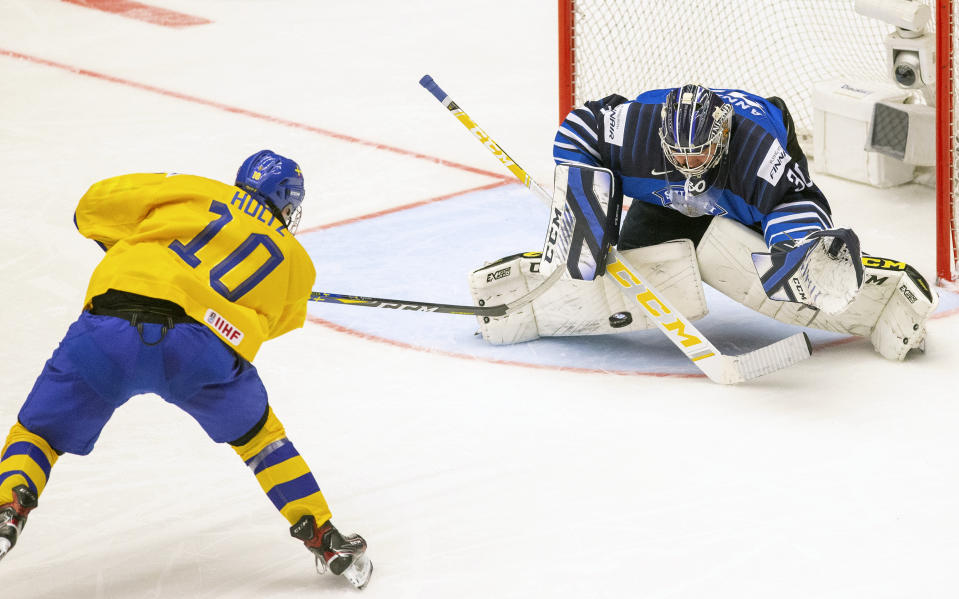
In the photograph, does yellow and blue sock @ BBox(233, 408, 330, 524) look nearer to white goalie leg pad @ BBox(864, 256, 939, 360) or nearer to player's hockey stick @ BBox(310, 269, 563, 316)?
player's hockey stick @ BBox(310, 269, 563, 316)

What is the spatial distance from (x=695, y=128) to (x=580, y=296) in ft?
2.33

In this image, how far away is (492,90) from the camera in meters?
7.38

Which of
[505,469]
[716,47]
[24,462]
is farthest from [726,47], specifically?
[24,462]

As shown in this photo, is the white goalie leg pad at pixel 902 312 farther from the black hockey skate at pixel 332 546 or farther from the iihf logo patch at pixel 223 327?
the iihf logo patch at pixel 223 327

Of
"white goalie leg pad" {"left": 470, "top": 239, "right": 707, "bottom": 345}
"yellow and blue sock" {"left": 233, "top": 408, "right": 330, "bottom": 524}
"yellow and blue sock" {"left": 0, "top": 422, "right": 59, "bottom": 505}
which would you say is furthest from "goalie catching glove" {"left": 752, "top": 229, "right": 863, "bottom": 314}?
"yellow and blue sock" {"left": 0, "top": 422, "right": 59, "bottom": 505}

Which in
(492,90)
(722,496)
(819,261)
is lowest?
(492,90)

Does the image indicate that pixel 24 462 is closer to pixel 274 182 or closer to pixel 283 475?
pixel 283 475

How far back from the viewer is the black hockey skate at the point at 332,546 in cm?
278

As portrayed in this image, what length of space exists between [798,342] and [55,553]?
6.87 ft

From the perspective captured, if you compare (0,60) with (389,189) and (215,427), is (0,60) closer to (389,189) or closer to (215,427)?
(389,189)

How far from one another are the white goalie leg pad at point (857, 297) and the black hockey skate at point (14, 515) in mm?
2098

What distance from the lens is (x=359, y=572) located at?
2879mm

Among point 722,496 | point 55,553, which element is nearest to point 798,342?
point 722,496

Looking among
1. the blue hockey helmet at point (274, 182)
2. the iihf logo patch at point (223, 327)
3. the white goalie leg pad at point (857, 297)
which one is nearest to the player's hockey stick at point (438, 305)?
the blue hockey helmet at point (274, 182)
